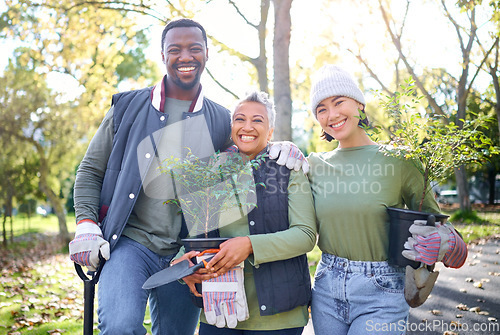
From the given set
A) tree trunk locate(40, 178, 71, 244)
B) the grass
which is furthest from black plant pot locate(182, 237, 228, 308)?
tree trunk locate(40, 178, 71, 244)

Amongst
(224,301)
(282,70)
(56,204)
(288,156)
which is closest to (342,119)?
(288,156)

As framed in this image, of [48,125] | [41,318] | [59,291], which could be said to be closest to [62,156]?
[48,125]

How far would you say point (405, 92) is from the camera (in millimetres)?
2400

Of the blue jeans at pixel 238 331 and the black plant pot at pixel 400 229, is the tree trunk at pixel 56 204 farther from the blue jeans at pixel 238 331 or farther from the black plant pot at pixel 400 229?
the black plant pot at pixel 400 229

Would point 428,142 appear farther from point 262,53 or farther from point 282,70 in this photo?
point 262,53

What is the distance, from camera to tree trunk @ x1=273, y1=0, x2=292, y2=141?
6.50m

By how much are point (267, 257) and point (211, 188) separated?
0.52 metres

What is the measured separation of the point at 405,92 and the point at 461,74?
12475mm

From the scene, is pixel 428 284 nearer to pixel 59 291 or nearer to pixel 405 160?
pixel 405 160

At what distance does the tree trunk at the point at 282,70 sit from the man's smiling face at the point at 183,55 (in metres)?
3.54

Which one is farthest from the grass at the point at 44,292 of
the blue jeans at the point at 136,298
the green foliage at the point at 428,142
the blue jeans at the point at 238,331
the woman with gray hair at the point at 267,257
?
the green foliage at the point at 428,142

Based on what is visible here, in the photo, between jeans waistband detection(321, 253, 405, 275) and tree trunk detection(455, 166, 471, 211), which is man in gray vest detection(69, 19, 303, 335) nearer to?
jeans waistband detection(321, 253, 405, 275)

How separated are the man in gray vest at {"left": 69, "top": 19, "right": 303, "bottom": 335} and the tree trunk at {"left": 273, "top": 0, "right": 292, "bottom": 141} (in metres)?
3.42

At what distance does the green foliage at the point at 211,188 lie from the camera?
236 cm
